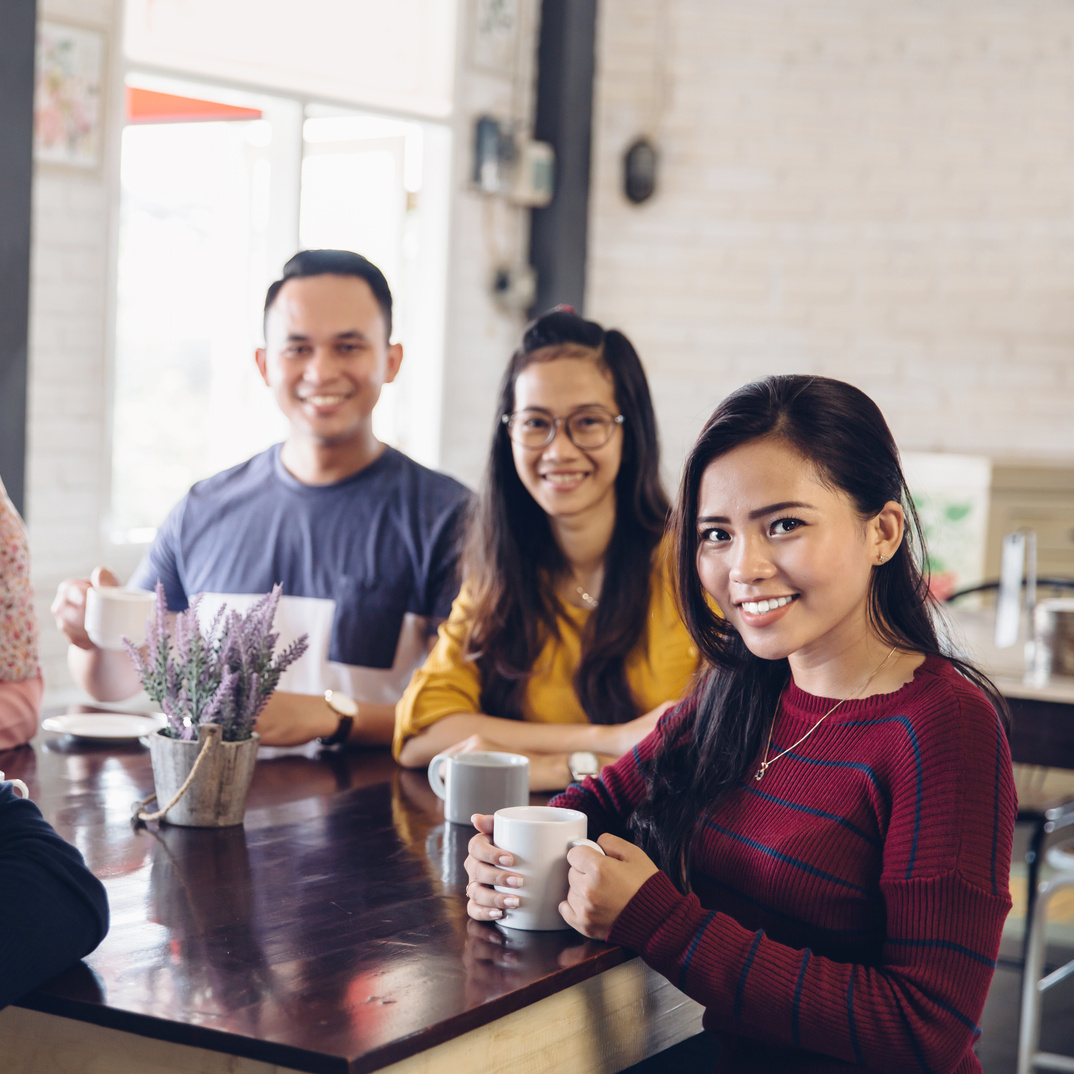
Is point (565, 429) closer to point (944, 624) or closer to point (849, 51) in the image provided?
point (944, 624)

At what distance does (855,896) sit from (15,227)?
2845 mm

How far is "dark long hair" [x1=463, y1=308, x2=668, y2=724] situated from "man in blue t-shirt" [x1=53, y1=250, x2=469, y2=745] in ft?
0.85

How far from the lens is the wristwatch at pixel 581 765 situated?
175 centimetres

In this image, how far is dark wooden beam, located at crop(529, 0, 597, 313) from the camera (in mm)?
4941

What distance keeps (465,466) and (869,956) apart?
3.89m

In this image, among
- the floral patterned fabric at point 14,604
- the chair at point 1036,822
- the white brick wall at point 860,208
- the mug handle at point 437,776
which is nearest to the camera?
the mug handle at point 437,776

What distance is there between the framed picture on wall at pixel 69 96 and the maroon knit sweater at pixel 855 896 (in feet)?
9.51

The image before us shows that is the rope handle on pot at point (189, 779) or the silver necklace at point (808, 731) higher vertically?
the silver necklace at point (808, 731)

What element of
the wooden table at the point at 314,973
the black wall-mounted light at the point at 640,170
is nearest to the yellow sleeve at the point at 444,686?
the wooden table at the point at 314,973

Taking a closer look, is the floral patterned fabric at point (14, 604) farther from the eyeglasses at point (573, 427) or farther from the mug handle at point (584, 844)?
the mug handle at point (584, 844)

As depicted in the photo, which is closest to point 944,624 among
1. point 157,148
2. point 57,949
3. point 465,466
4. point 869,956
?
point 869,956

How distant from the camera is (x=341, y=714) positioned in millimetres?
1989

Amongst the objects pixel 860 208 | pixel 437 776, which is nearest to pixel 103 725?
pixel 437 776

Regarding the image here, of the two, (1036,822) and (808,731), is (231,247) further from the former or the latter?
(808,731)
